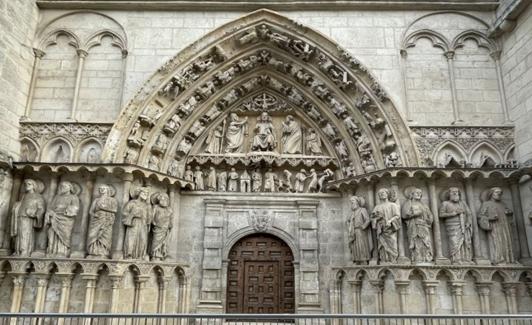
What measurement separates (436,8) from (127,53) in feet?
20.5

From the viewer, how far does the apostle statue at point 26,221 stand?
22.7 ft

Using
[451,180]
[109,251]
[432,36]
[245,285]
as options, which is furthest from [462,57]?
[109,251]

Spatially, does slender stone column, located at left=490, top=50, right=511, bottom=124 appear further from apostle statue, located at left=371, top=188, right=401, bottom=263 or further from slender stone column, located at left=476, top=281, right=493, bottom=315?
slender stone column, located at left=476, top=281, right=493, bottom=315

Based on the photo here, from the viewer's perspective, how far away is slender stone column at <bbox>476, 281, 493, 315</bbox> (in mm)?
6707

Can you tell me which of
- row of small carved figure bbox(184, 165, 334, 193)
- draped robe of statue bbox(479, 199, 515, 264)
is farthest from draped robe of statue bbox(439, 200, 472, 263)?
row of small carved figure bbox(184, 165, 334, 193)

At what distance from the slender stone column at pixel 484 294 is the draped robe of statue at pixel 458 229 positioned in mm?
436

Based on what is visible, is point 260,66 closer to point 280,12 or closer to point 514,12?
point 280,12

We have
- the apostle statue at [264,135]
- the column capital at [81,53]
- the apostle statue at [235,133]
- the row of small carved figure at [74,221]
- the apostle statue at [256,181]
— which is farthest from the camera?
the apostle statue at [235,133]

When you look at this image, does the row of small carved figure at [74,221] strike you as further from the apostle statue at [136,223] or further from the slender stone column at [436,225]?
the slender stone column at [436,225]

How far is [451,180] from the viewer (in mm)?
7316

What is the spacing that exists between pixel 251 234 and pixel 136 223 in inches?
88.9

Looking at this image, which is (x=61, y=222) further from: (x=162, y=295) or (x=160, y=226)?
(x=162, y=295)

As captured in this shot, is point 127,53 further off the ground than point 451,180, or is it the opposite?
point 127,53

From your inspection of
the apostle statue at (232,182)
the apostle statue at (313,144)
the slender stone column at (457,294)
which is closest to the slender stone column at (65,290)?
the apostle statue at (232,182)
